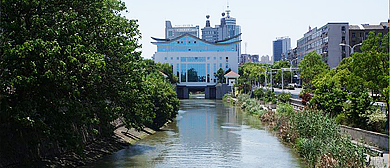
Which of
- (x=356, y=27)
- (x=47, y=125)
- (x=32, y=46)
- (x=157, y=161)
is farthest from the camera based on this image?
(x=356, y=27)

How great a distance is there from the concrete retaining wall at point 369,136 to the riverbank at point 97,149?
1451cm

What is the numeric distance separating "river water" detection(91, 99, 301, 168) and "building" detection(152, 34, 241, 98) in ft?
255

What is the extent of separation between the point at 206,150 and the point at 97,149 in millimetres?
7443

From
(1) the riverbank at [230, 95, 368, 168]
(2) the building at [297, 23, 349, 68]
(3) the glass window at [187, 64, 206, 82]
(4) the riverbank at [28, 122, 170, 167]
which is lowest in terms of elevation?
(4) the riverbank at [28, 122, 170, 167]

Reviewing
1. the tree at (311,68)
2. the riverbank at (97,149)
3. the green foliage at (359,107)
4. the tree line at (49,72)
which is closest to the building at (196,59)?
the tree at (311,68)

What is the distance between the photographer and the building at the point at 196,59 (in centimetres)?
12000

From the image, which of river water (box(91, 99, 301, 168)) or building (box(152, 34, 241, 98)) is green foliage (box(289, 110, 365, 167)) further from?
building (box(152, 34, 241, 98))

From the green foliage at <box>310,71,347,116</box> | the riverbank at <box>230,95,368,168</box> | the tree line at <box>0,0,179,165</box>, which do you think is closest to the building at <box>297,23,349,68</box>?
the riverbank at <box>230,95,368,168</box>

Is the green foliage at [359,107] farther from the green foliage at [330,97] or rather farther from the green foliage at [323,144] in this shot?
the green foliage at [330,97]

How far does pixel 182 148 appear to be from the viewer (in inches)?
1179

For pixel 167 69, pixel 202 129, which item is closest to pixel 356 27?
pixel 167 69

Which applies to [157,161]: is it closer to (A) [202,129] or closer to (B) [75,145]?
(B) [75,145]

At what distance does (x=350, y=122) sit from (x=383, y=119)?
3400 mm

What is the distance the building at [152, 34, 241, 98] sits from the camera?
12000cm
